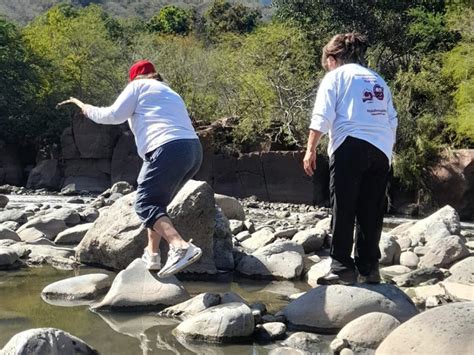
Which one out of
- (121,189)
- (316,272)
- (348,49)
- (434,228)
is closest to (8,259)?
(316,272)

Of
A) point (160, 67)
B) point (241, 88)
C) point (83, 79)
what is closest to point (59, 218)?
point (241, 88)

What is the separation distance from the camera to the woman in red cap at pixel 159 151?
17.0ft

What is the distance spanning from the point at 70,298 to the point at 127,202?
2089 mm

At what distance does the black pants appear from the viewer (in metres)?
5.08

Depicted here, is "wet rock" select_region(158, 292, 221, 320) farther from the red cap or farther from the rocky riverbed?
the red cap

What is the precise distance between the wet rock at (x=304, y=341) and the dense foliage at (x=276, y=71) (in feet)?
54.1

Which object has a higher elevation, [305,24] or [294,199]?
[305,24]

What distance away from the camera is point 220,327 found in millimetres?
4586

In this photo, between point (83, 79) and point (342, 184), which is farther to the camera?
point (83, 79)

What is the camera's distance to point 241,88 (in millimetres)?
26469

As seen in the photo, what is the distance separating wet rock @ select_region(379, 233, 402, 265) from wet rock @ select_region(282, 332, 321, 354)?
157 inches

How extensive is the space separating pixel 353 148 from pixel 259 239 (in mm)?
4721

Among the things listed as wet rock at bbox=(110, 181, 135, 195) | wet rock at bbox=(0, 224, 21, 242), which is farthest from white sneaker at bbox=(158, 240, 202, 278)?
wet rock at bbox=(110, 181, 135, 195)

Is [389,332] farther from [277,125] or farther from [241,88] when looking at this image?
[241,88]
